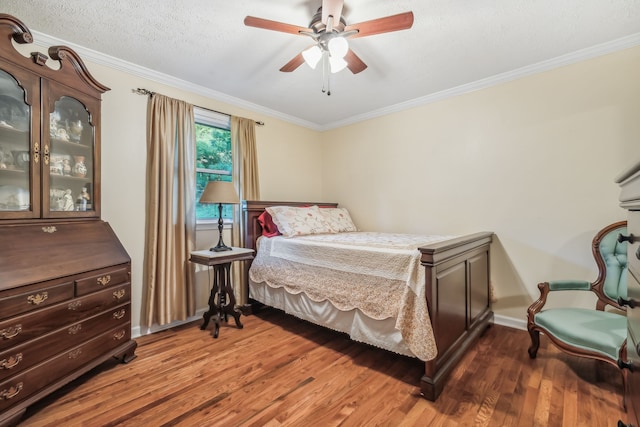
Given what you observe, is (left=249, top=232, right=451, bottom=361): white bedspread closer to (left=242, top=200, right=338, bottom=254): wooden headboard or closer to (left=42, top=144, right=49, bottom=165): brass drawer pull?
(left=242, top=200, right=338, bottom=254): wooden headboard

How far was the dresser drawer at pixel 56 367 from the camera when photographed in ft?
4.56

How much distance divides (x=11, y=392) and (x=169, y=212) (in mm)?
1520

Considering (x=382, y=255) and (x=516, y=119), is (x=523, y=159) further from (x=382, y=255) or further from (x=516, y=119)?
(x=382, y=255)

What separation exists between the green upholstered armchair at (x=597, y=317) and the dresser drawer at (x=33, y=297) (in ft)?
10.1

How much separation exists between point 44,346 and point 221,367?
101 centimetres

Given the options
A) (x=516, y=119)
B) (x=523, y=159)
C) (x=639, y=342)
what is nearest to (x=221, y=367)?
(x=639, y=342)

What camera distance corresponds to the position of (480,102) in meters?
2.79

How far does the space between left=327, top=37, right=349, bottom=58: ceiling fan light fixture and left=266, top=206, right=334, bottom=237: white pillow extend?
1703 mm

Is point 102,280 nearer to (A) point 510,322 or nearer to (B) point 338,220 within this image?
(B) point 338,220

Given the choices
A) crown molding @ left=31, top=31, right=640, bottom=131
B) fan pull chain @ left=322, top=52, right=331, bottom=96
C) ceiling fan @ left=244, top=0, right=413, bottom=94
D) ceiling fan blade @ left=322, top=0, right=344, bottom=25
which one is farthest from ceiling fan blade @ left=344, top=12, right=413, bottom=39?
crown molding @ left=31, top=31, right=640, bottom=131

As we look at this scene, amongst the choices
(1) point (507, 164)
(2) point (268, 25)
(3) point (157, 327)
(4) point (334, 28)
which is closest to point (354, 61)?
(4) point (334, 28)

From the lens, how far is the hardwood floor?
1495 mm

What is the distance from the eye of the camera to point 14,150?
170 centimetres

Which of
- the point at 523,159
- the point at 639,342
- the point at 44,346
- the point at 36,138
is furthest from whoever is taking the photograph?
the point at 523,159
